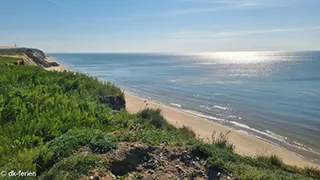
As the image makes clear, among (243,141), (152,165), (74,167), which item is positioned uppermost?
(74,167)

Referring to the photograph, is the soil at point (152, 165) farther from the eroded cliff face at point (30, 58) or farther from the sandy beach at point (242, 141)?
the eroded cliff face at point (30, 58)

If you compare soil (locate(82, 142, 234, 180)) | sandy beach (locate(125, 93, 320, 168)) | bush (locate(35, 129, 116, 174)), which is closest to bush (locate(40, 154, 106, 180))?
soil (locate(82, 142, 234, 180))

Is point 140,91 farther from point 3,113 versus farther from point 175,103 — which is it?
point 3,113

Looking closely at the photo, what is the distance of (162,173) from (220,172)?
141 centimetres

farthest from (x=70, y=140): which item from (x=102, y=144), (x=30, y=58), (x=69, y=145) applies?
(x=30, y=58)

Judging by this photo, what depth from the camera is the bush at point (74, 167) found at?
496 centimetres

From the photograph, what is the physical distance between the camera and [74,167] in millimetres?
5180

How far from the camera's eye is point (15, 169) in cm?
521

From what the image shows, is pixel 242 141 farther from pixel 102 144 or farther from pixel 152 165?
pixel 102 144

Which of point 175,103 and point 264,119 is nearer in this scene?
point 264,119

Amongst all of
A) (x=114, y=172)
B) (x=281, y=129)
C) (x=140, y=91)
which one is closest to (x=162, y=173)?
(x=114, y=172)

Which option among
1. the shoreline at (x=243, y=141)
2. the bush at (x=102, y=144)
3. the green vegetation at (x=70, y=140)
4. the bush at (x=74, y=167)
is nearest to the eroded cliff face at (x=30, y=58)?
the shoreline at (x=243, y=141)

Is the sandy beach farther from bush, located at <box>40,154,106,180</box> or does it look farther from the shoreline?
bush, located at <box>40,154,106,180</box>

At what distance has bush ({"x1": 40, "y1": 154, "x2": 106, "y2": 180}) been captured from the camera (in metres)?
4.96
